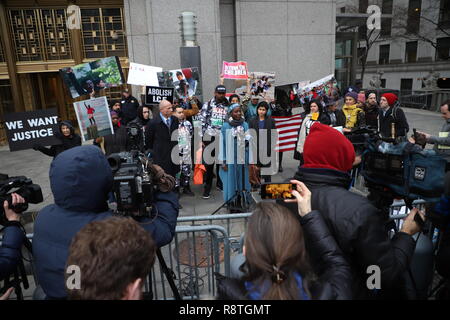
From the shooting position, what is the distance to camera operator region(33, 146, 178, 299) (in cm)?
170

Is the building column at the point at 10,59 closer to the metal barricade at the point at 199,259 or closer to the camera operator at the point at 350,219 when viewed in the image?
the metal barricade at the point at 199,259

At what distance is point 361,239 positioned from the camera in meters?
1.59

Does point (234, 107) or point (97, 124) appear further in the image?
point (234, 107)

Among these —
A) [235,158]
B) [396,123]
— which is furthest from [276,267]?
[396,123]

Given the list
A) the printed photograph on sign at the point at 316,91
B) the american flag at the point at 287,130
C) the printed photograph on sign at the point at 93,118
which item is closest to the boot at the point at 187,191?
the printed photograph on sign at the point at 93,118

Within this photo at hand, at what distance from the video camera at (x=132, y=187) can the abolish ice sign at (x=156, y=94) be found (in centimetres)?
444

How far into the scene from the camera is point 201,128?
644 cm

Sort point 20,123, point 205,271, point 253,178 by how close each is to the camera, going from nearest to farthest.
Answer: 1. point 205,271
2. point 20,123
3. point 253,178

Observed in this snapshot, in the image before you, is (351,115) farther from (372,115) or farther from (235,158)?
(235,158)

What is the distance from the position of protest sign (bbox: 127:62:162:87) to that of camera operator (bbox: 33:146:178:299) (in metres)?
5.93

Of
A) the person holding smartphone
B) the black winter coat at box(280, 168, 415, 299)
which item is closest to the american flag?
the black winter coat at box(280, 168, 415, 299)

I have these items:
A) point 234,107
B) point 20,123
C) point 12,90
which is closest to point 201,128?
point 234,107
